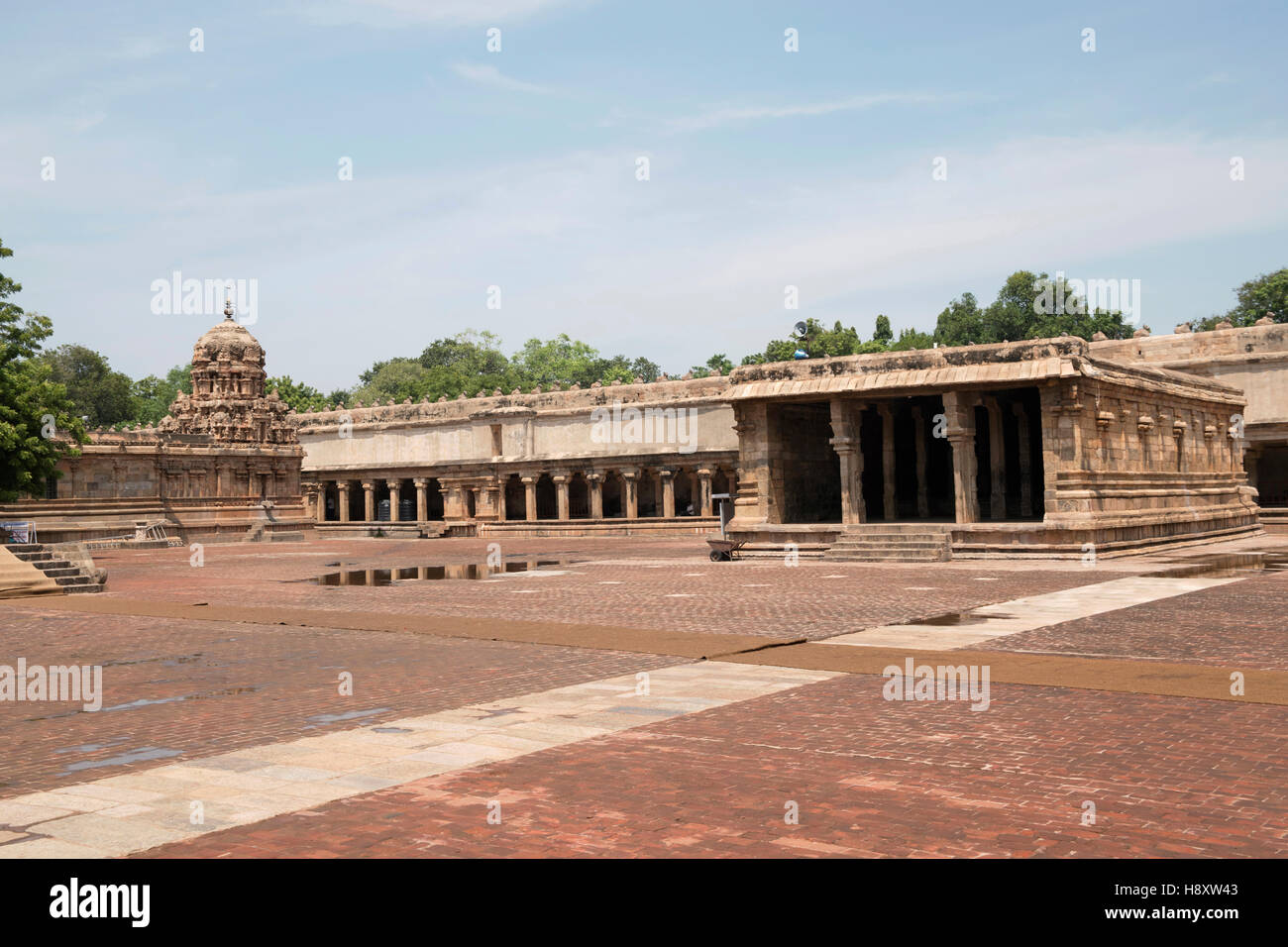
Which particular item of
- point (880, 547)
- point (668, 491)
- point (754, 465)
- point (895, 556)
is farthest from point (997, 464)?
point (668, 491)

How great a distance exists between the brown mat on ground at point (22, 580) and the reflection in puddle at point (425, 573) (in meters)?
5.85

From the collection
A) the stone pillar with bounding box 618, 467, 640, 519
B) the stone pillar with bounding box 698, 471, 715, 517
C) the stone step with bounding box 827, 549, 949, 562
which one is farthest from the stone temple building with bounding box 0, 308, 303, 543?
the stone step with bounding box 827, 549, 949, 562

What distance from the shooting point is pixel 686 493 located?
6869 cm

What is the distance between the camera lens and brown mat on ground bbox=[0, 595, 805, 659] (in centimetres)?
1449

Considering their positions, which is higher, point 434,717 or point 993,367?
point 993,367

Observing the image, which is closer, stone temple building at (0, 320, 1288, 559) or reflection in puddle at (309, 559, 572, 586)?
reflection in puddle at (309, 559, 572, 586)

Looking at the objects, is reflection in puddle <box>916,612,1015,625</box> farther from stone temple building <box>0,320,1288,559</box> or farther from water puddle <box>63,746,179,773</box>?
stone temple building <box>0,320,1288,559</box>

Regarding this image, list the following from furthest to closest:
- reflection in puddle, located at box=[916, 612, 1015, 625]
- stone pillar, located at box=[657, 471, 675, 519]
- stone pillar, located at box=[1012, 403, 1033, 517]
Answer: stone pillar, located at box=[657, 471, 675, 519], stone pillar, located at box=[1012, 403, 1033, 517], reflection in puddle, located at box=[916, 612, 1015, 625]

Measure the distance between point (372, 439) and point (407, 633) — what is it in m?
59.1

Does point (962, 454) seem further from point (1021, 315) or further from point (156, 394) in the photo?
point (156, 394)

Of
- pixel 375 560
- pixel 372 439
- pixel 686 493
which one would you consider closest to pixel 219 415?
pixel 372 439

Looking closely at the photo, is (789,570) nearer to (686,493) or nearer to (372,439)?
(686,493)

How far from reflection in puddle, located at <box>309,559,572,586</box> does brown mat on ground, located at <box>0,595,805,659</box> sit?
6166 mm

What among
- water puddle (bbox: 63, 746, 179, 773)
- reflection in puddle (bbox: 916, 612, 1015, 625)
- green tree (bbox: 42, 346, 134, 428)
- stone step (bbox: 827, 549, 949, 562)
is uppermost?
green tree (bbox: 42, 346, 134, 428)
